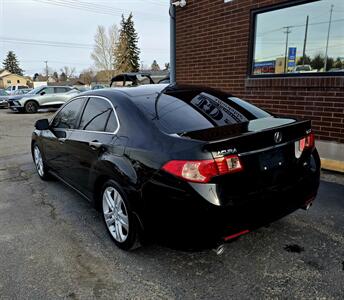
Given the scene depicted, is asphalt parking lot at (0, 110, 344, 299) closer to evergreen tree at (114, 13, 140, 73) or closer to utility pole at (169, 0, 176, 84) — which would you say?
utility pole at (169, 0, 176, 84)

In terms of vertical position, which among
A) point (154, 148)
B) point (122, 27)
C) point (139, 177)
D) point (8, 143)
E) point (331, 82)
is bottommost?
point (8, 143)

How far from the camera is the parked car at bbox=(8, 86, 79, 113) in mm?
17016

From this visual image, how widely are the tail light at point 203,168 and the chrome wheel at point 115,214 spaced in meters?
0.78

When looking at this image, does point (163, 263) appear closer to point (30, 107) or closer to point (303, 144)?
point (303, 144)

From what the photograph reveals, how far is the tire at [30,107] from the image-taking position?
17.1 metres

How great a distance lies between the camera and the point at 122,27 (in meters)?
52.7

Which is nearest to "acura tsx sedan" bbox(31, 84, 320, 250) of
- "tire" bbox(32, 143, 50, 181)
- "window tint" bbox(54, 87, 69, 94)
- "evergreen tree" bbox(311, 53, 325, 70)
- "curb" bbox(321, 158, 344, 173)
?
"tire" bbox(32, 143, 50, 181)

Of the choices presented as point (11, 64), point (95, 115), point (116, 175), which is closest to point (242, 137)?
point (116, 175)

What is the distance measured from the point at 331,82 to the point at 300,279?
12.5 feet

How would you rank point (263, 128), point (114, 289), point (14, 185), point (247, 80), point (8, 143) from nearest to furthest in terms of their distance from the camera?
point (114, 289) → point (263, 128) → point (14, 185) → point (247, 80) → point (8, 143)

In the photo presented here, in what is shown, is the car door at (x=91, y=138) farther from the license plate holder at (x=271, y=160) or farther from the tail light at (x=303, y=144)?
the tail light at (x=303, y=144)

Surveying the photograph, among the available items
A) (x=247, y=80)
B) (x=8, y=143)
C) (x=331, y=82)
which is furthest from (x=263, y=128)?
(x=8, y=143)

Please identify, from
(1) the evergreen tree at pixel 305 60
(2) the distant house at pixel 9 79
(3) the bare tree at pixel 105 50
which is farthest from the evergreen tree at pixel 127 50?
(1) the evergreen tree at pixel 305 60

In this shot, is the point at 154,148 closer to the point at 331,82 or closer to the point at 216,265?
the point at 216,265
